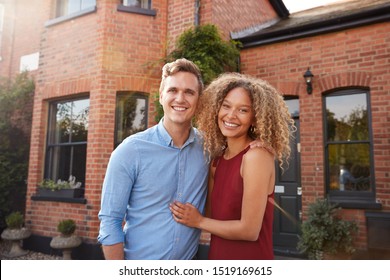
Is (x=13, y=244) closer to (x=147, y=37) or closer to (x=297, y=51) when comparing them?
(x=147, y=37)

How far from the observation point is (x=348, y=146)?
17.5 feet

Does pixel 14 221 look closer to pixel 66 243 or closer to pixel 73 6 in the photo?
pixel 66 243

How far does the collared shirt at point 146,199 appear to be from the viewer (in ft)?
6.00

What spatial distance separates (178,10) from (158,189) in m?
5.18

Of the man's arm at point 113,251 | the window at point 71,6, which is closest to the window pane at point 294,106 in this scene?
the window at point 71,6

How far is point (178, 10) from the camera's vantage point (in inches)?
246

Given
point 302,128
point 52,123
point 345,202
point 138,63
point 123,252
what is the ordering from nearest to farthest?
point 123,252, point 345,202, point 302,128, point 138,63, point 52,123

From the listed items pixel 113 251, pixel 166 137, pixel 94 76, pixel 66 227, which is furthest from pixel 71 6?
pixel 113 251

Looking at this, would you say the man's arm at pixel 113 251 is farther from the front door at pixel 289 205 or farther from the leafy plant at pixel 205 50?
the front door at pixel 289 205

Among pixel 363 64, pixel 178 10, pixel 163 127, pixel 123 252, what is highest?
pixel 178 10

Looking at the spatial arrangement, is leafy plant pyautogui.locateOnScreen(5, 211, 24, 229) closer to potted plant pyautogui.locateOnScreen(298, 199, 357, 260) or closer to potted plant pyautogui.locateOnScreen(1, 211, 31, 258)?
potted plant pyautogui.locateOnScreen(1, 211, 31, 258)

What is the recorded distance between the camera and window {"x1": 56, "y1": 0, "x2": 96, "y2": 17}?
20.9ft

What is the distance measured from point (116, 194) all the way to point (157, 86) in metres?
4.46

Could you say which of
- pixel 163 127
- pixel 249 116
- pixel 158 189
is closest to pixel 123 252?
pixel 158 189
